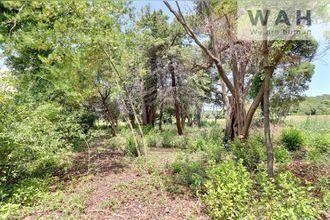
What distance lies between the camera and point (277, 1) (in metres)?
4.44

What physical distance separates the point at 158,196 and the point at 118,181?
1.26 metres

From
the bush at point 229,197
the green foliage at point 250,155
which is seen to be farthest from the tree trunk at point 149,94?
the bush at point 229,197

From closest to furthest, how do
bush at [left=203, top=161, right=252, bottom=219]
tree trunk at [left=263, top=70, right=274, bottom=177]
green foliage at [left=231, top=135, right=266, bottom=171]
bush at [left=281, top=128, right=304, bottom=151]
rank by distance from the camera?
bush at [left=203, top=161, right=252, bottom=219] → tree trunk at [left=263, top=70, right=274, bottom=177] → green foliage at [left=231, top=135, right=266, bottom=171] → bush at [left=281, top=128, right=304, bottom=151]

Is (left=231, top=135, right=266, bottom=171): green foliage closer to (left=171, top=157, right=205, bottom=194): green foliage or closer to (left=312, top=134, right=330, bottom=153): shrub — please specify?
(left=171, top=157, right=205, bottom=194): green foliage

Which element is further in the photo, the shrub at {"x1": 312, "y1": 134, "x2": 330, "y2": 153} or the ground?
the shrub at {"x1": 312, "y1": 134, "x2": 330, "y2": 153}

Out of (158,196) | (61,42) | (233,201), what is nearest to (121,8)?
(61,42)

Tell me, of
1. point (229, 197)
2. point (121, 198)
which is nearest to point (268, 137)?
point (229, 197)

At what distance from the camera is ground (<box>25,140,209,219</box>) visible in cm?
395

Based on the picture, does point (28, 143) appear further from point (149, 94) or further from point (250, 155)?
point (149, 94)

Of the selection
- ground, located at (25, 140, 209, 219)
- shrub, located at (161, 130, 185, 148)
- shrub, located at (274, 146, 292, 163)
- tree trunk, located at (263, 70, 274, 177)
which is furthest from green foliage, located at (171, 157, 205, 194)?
shrub, located at (161, 130, 185, 148)

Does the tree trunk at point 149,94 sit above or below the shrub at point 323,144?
above

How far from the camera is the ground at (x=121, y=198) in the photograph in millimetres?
3953

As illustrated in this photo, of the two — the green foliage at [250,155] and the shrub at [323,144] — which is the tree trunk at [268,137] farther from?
the shrub at [323,144]

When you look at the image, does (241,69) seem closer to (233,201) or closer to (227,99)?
(227,99)
